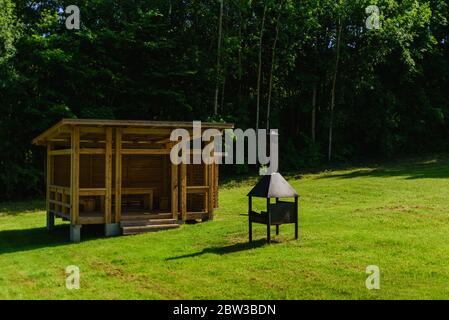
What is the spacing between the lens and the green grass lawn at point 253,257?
7.76m

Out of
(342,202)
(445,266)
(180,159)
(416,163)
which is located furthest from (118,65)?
(445,266)

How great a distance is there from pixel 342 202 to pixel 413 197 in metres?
2.40

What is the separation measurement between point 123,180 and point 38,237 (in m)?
3.59

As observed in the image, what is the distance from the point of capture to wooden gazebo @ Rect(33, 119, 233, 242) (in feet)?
41.8

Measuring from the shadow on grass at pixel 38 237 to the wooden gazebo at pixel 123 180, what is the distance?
46cm

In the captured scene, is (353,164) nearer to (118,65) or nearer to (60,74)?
(118,65)

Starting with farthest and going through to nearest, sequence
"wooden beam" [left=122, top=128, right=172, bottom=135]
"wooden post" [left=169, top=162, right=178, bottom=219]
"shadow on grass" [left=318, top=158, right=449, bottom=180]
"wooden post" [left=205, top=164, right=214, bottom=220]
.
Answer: "shadow on grass" [left=318, top=158, right=449, bottom=180], "wooden post" [left=205, top=164, right=214, bottom=220], "wooden post" [left=169, top=162, right=178, bottom=219], "wooden beam" [left=122, top=128, right=172, bottom=135]

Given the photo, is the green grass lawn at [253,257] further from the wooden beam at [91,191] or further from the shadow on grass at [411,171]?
the shadow on grass at [411,171]

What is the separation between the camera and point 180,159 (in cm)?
1434

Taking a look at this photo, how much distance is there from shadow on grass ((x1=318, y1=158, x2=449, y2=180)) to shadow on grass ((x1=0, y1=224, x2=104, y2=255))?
43.8 feet

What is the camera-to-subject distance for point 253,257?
9742 mm

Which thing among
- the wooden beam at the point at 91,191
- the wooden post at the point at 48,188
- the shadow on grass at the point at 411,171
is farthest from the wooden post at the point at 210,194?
the shadow on grass at the point at 411,171
